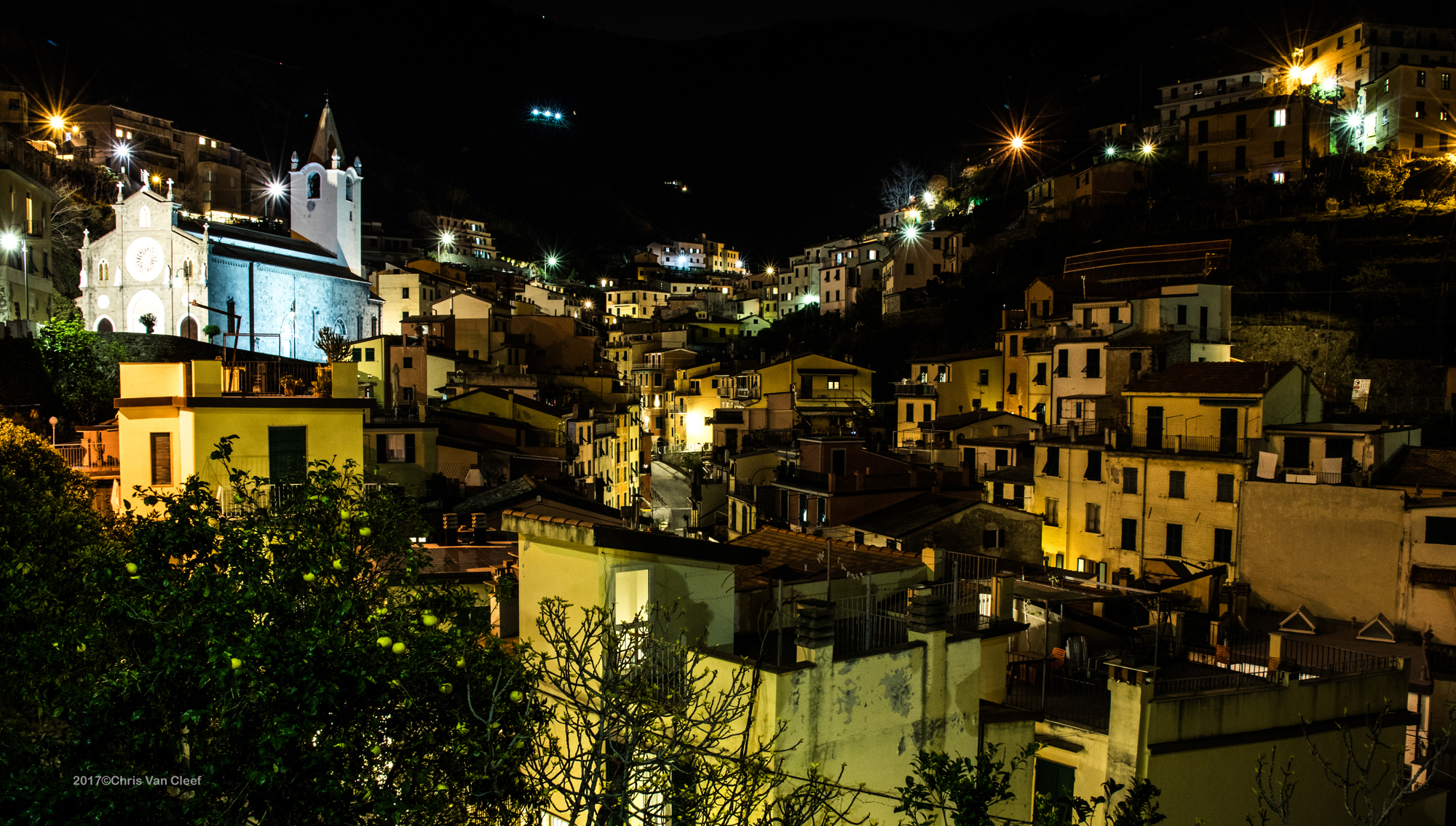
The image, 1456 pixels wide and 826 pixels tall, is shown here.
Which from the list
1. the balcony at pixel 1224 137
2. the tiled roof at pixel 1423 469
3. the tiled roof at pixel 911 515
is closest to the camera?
the tiled roof at pixel 911 515

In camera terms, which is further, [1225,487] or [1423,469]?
[1225,487]

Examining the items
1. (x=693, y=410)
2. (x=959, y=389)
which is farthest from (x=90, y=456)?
(x=693, y=410)

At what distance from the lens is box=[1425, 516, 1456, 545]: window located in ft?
82.6

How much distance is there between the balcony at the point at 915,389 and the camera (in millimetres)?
45500

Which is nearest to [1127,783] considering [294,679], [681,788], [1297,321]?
[681,788]

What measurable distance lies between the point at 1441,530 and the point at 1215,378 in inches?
296

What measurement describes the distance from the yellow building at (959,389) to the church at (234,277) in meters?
30.4

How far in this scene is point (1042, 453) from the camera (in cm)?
3403

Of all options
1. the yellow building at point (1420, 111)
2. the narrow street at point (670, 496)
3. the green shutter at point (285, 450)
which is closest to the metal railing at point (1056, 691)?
the green shutter at point (285, 450)

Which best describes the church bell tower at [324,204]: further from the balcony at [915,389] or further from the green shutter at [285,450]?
the green shutter at [285,450]

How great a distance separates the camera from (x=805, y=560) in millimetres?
16047

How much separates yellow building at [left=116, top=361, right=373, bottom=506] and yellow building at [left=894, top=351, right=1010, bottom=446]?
1292 inches

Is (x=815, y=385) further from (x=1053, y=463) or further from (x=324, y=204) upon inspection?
(x=324, y=204)

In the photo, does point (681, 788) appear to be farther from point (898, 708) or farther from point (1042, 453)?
point (1042, 453)
